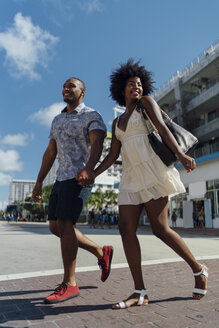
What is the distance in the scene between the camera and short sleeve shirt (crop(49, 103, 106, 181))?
115 inches

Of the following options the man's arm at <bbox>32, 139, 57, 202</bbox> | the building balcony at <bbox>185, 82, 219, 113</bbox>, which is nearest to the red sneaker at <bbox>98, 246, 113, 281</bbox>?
the man's arm at <bbox>32, 139, 57, 202</bbox>

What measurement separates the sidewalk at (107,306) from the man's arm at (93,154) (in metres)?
1.00

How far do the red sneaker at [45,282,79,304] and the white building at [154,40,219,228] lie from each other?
21.5 metres

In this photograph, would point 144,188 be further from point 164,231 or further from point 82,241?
point 82,241

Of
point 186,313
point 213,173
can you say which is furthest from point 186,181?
point 186,313

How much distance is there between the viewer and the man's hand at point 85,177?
2.58 m

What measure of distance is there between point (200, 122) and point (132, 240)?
1149 inches

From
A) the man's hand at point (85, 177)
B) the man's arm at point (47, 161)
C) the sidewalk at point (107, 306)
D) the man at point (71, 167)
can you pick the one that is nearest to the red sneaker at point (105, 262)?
the man at point (71, 167)

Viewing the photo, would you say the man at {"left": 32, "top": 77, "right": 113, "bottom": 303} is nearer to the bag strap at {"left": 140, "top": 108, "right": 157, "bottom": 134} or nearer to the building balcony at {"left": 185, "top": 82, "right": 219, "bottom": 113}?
the bag strap at {"left": 140, "top": 108, "right": 157, "bottom": 134}

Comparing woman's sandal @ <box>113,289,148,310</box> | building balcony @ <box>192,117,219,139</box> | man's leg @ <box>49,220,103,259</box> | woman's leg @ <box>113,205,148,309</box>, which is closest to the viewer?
woman's sandal @ <box>113,289,148,310</box>

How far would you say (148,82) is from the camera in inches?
119

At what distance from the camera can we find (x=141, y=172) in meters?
2.68

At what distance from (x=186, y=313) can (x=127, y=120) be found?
64.2 inches

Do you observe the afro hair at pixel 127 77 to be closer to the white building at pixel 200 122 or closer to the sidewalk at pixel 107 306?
the sidewalk at pixel 107 306
